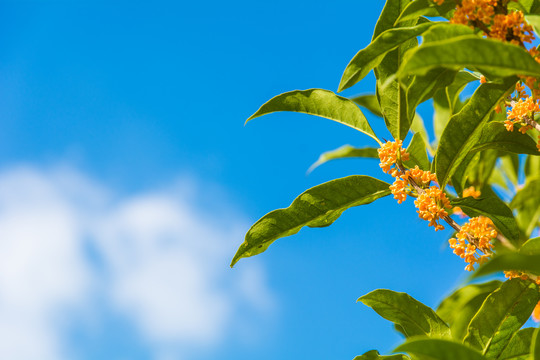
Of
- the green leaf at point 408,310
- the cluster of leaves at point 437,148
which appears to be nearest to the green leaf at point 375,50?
the cluster of leaves at point 437,148

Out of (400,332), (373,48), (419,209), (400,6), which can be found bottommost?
(400,332)

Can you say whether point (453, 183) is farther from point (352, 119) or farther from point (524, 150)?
point (352, 119)

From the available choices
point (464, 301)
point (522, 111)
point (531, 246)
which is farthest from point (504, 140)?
point (464, 301)

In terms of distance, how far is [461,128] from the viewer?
1954 millimetres

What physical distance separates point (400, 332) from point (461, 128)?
1.11 m

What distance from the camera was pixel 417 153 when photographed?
2.29 m

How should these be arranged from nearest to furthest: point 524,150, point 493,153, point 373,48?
point 373,48
point 524,150
point 493,153

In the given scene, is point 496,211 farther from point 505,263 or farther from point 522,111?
point 505,263

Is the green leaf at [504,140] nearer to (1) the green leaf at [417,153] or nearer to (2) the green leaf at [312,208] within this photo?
(1) the green leaf at [417,153]

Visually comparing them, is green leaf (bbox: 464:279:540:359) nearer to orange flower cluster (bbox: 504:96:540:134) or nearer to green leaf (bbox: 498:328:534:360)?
green leaf (bbox: 498:328:534:360)

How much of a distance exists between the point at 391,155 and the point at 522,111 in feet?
1.63

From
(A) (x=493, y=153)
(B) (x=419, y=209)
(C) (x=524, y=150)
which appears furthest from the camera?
(A) (x=493, y=153)

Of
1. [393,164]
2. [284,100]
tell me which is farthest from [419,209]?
[284,100]

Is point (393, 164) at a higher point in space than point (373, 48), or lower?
lower
